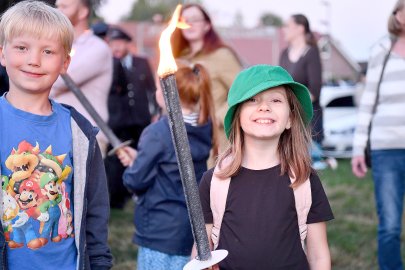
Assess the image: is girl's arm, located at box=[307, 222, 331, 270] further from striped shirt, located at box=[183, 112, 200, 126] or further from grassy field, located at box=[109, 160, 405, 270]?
grassy field, located at box=[109, 160, 405, 270]

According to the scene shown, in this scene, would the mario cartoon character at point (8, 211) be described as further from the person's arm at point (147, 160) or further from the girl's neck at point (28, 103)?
the person's arm at point (147, 160)

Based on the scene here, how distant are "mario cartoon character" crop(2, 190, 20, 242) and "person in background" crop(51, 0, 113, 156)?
181 cm

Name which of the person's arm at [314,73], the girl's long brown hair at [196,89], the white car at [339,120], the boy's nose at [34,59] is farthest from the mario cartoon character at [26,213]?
the white car at [339,120]

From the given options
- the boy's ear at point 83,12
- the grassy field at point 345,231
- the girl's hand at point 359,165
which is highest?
the boy's ear at point 83,12

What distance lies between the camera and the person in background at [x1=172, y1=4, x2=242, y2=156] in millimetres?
4816

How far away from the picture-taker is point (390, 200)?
4.65 metres

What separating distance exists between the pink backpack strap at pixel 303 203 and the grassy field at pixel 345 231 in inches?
115

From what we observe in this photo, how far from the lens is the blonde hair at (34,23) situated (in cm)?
251

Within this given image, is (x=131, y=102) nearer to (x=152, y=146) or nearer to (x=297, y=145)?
(x=152, y=146)

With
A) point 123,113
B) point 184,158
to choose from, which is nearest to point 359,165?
point 184,158

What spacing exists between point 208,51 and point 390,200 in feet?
5.00

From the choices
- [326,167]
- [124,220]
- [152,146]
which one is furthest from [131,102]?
[326,167]

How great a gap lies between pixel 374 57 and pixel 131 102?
3.79 metres

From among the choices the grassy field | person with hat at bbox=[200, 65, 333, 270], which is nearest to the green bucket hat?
person with hat at bbox=[200, 65, 333, 270]
